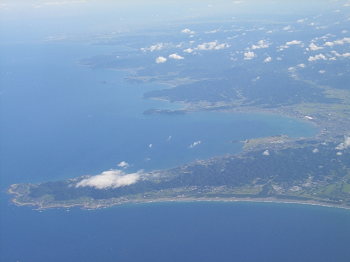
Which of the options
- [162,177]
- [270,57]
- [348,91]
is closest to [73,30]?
[270,57]

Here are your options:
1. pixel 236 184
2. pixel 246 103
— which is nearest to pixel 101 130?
pixel 246 103

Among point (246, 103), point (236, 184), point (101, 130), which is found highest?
point (246, 103)

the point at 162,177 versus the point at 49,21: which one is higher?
the point at 49,21

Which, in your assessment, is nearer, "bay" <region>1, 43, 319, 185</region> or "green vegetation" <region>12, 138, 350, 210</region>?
"green vegetation" <region>12, 138, 350, 210</region>

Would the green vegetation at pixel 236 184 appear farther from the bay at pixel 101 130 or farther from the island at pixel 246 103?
the bay at pixel 101 130

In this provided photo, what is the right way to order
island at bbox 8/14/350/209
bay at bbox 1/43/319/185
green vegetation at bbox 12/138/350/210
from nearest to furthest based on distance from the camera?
green vegetation at bbox 12/138/350/210 → island at bbox 8/14/350/209 → bay at bbox 1/43/319/185

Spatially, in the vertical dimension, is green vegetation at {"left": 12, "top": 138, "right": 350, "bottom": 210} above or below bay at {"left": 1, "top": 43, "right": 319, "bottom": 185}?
below

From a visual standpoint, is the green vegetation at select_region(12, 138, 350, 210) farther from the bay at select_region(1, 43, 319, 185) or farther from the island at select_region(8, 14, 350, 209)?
the bay at select_region(1, 43, 319, 185)

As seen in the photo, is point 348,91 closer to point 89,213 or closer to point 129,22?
point 89,213

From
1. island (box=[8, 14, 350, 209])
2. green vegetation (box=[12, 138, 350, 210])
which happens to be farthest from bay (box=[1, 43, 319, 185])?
green vegetation (box=[12, 138, 350, 210])

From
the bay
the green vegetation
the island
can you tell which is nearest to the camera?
the green vegetation

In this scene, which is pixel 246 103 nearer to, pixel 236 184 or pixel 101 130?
pixel 101 130
